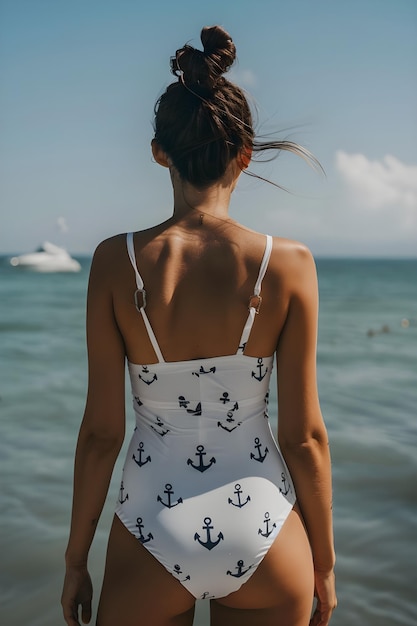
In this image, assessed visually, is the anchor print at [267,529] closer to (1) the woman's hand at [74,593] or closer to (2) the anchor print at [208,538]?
(2) the anchor print at [208,538]

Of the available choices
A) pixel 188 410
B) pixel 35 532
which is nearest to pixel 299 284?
pixel 188 410

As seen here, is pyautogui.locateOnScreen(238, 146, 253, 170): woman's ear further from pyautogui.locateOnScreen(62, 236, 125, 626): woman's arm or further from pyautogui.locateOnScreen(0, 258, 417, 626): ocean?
pyautogui.locateOnScreen(0, 258, 417, 626): ocean

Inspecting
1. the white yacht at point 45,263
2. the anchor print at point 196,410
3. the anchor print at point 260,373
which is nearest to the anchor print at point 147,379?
the anchor print at point 196,410

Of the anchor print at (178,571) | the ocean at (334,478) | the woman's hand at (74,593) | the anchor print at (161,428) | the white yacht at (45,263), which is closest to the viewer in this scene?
the anchor print at (178,571)

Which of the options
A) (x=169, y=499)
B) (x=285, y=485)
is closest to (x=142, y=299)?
(x=169, y=499)

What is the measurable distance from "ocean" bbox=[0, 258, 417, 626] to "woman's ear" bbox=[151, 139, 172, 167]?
242 centimetres

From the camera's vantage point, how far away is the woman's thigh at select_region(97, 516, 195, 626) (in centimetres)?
176

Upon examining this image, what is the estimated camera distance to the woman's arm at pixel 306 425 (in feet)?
6.07

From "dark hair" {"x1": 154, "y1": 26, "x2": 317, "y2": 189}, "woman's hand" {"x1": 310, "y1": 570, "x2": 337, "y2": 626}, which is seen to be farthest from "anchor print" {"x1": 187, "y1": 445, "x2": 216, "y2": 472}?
"dark hair" {"x1": 154, "y1": 26, "x2": 317, "y2": 189}

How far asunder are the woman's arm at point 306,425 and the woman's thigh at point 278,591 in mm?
90

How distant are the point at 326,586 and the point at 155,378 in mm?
737

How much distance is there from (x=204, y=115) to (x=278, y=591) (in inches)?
44.7

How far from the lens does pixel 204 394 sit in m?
1.81

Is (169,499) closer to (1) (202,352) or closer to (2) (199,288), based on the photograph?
(1) (202,352)
